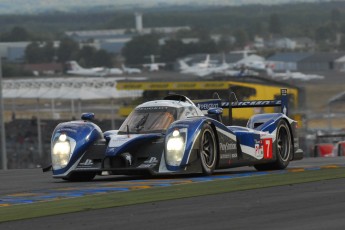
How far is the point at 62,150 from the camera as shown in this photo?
1694 cm

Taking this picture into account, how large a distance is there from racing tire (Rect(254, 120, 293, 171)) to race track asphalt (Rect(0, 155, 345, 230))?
482cm

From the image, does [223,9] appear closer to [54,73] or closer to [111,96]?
[54,73]

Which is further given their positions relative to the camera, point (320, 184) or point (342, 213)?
point (320, 184)

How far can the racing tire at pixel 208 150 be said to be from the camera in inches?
664

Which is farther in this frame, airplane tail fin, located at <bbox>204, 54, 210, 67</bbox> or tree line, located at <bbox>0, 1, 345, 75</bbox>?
tree line, located at <bbox>0, 1, 345, 75</bbox>

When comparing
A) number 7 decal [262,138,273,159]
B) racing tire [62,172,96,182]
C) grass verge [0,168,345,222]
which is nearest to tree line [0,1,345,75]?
number 7 decal [262,138,273,159]

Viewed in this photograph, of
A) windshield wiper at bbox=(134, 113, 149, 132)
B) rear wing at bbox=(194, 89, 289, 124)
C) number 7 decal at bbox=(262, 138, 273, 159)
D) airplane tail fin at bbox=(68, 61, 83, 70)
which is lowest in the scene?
number 7 decal at bbox=(262, 138, 273, 159)

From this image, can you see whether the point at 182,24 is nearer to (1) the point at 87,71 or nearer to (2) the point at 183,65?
(2) the point at 183,65

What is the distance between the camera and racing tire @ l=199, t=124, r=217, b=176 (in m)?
16.9

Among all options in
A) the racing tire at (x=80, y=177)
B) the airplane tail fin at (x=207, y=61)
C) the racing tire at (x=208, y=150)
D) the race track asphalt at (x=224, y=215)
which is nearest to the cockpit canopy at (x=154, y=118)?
the racing tire at (x=208, y=150)

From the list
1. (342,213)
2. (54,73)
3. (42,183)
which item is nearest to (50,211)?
(342,213)

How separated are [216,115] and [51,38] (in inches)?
4915

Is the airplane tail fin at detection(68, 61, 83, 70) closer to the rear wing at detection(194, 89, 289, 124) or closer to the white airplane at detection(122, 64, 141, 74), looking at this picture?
the white airplane at detection(122, 64, 141, 74)

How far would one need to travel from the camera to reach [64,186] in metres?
16.0
